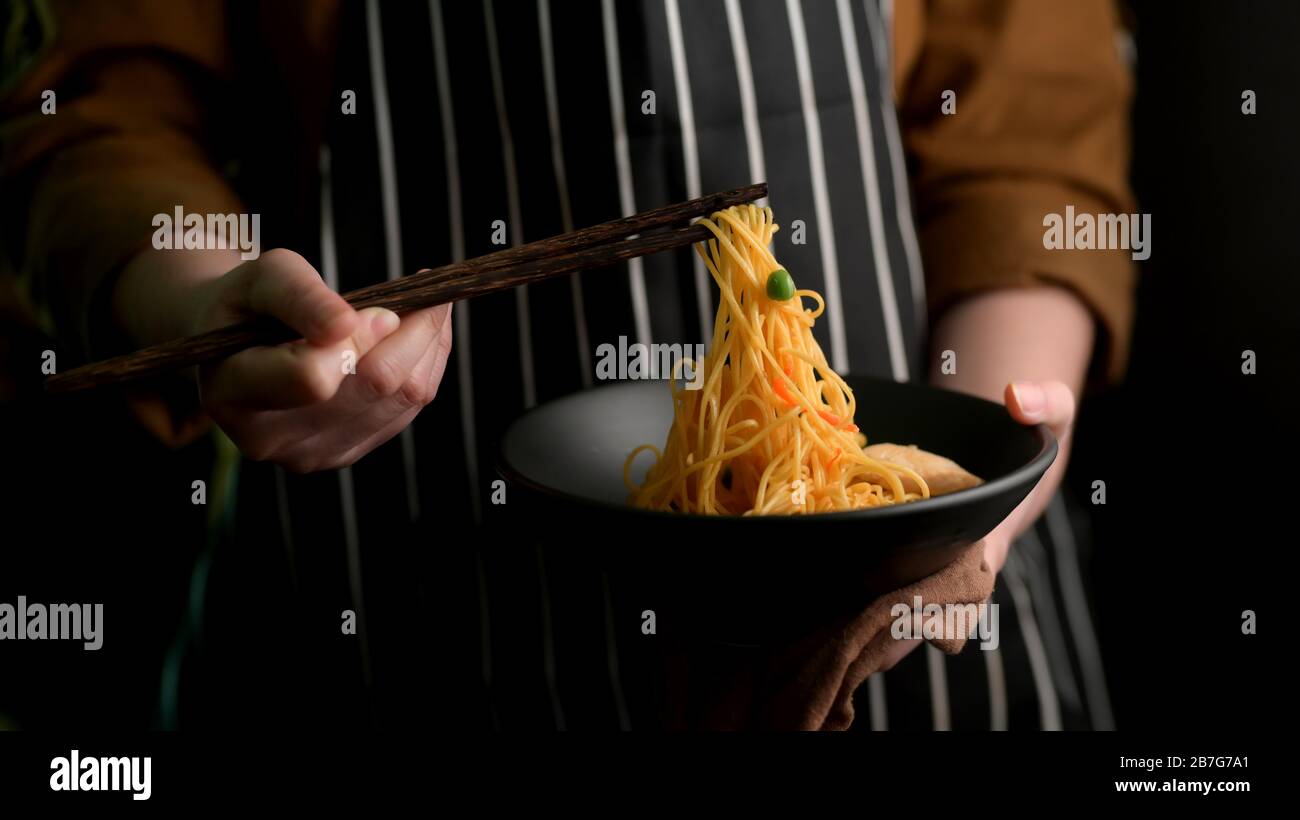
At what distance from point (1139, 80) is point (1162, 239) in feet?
0.88

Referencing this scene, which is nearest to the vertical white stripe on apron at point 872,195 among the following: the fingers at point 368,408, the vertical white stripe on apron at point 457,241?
the vertical white stripe on apron at point 457,241

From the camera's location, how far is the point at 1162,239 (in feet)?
5.01

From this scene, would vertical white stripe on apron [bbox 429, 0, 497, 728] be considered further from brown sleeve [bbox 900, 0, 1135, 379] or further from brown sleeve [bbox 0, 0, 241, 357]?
brown sleeve [bbox 900, 0, 1135, 379]

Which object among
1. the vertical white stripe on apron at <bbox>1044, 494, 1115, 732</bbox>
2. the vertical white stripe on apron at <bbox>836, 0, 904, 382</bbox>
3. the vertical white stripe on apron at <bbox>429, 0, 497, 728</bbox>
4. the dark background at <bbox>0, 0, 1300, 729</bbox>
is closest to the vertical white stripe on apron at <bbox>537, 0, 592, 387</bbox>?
the vertical white stripe on apron at <bbox>429, 0, 497, 728</bbox>

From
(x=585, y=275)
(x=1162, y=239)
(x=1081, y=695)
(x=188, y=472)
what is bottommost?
(x=1081, y=695)

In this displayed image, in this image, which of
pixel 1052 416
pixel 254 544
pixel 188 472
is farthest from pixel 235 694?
pixel 1052 416

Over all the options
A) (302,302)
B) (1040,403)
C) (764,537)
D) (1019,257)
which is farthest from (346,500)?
(1019,257)

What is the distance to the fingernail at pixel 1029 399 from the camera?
0.76 m

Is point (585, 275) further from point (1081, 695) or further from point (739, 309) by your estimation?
point (1081, 695)

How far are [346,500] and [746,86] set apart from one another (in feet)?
2.12

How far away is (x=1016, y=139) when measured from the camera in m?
1.16

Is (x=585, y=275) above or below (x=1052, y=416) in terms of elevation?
above

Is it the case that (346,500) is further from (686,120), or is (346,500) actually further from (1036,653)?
(1036,653)

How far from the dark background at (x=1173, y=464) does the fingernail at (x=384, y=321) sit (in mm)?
668
